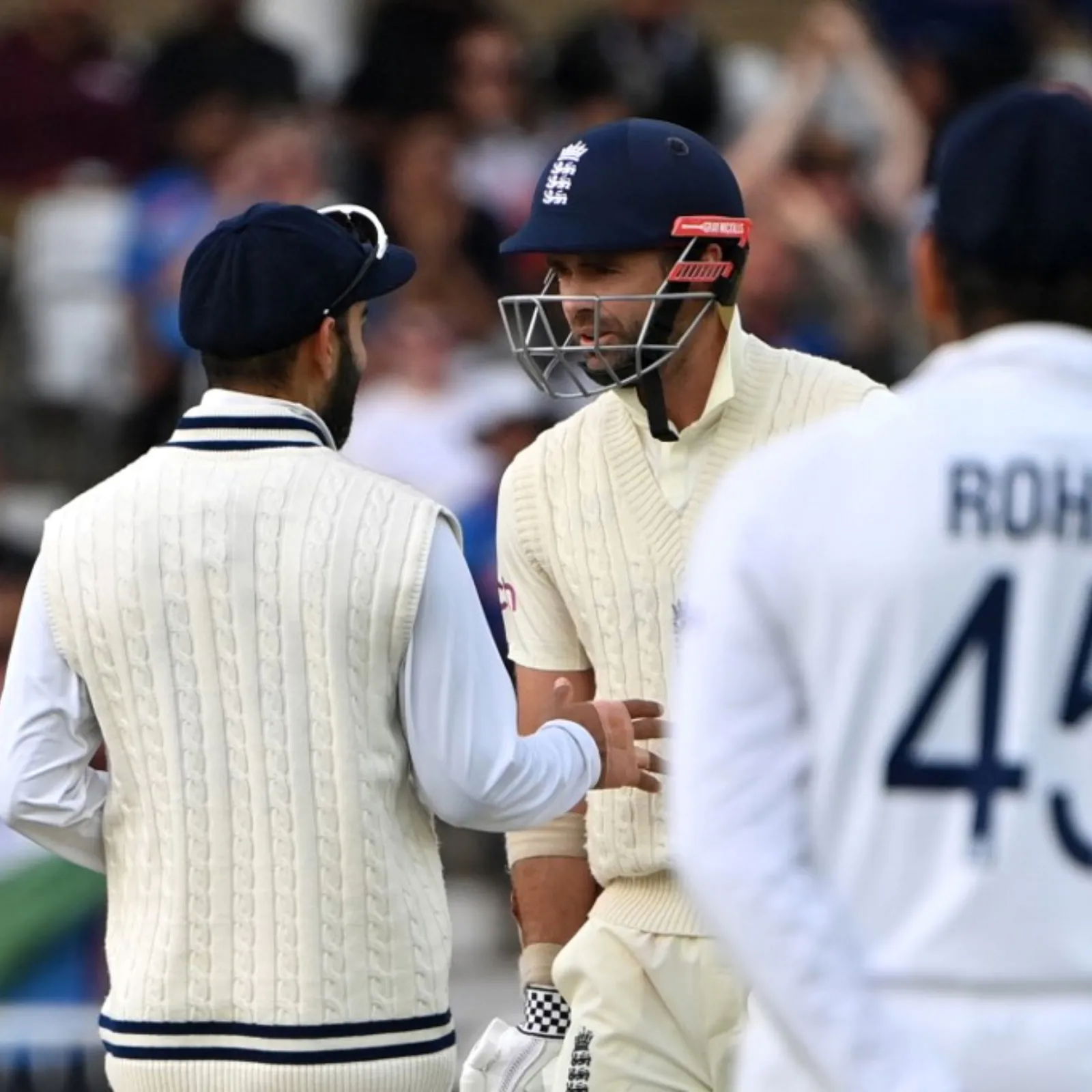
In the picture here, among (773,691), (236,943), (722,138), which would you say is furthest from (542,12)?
(773,691)

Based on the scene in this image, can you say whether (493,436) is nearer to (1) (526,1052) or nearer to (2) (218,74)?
(2) (218,74)

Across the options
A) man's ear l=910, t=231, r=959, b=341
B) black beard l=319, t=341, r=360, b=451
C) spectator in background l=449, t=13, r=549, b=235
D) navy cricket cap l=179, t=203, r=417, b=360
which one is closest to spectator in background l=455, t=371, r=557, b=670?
spectator in background l=449, t=13, r=549, b=235

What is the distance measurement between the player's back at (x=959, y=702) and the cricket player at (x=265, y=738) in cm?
130

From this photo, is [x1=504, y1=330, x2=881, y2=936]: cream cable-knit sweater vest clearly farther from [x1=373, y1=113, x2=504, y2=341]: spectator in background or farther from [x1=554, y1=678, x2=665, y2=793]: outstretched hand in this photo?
[x1=373, y1=113, x2=504, y2=341]: spectator in background

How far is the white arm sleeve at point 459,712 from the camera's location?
3.59 meters

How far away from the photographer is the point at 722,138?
9766 millimetres

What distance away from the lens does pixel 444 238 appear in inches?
363

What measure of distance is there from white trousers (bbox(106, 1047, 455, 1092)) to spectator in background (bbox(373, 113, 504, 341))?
5662 mm

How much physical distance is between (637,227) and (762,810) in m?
1.91

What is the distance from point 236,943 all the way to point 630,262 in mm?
1292

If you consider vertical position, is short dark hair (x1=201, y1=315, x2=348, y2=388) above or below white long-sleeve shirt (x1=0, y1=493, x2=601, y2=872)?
above

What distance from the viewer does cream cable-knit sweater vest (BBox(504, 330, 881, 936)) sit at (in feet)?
13.5

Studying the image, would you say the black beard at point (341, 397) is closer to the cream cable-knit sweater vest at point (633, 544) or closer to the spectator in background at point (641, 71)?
the cream cable-knit sweater vest at point (633, 544)

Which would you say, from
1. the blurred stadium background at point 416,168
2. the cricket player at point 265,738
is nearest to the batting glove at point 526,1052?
the cricket player at point 265,738
